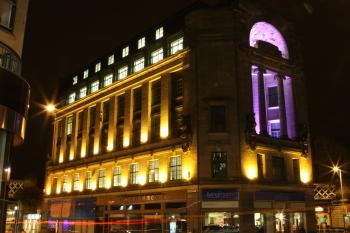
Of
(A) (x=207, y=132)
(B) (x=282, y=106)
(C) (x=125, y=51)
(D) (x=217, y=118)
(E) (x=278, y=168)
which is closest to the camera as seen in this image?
(A) (x=207, y=132)

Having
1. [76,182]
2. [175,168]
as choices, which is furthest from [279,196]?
[76,182]

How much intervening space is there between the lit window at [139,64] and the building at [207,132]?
0.43 ft

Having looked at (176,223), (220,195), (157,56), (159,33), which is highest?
(159,33)

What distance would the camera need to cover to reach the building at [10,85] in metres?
19.7

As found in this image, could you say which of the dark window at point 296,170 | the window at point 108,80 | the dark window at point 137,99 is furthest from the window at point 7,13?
the window at point 108,80

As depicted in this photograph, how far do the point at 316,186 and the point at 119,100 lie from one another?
25.7 metres

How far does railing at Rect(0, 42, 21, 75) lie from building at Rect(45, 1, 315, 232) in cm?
1936

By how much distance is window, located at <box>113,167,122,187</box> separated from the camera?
157 feet

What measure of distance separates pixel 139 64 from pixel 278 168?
20.5m

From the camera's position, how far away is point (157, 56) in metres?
45.7

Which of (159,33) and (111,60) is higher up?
(111,60)

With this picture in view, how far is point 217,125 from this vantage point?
124ft

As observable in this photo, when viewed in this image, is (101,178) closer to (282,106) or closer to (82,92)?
(82,92)

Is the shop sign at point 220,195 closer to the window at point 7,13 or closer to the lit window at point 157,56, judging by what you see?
the lit window at point 157,56
